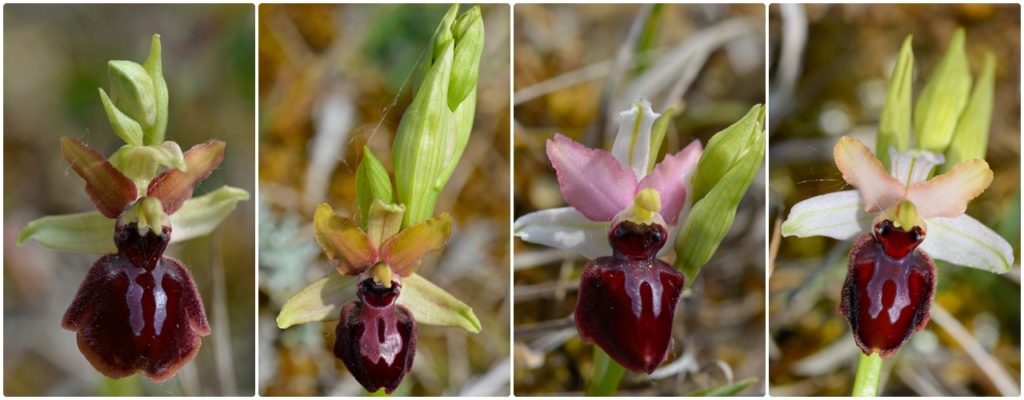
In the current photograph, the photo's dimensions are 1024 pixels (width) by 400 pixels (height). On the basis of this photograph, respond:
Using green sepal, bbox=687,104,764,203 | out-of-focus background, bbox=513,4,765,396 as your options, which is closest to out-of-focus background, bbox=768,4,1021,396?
out-of-focus background, bbox=513,4,765,396

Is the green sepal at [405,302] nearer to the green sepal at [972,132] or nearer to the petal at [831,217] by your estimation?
the petal at [831,217]

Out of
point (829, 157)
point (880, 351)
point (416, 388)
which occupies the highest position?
point (829, 157)

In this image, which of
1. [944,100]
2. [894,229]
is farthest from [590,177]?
[944,100]

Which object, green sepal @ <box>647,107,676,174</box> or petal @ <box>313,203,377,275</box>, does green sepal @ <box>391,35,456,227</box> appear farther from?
green sepal @ <box>647,107,676,174</box>

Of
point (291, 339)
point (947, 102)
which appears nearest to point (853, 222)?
point (947, 102)

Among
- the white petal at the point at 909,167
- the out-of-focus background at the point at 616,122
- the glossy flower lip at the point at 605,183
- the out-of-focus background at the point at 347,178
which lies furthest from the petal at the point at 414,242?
the white petal at the point at 909,167

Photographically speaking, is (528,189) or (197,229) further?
(528,189)

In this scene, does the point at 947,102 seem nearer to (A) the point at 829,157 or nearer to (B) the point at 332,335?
(A) the point at 829,157
